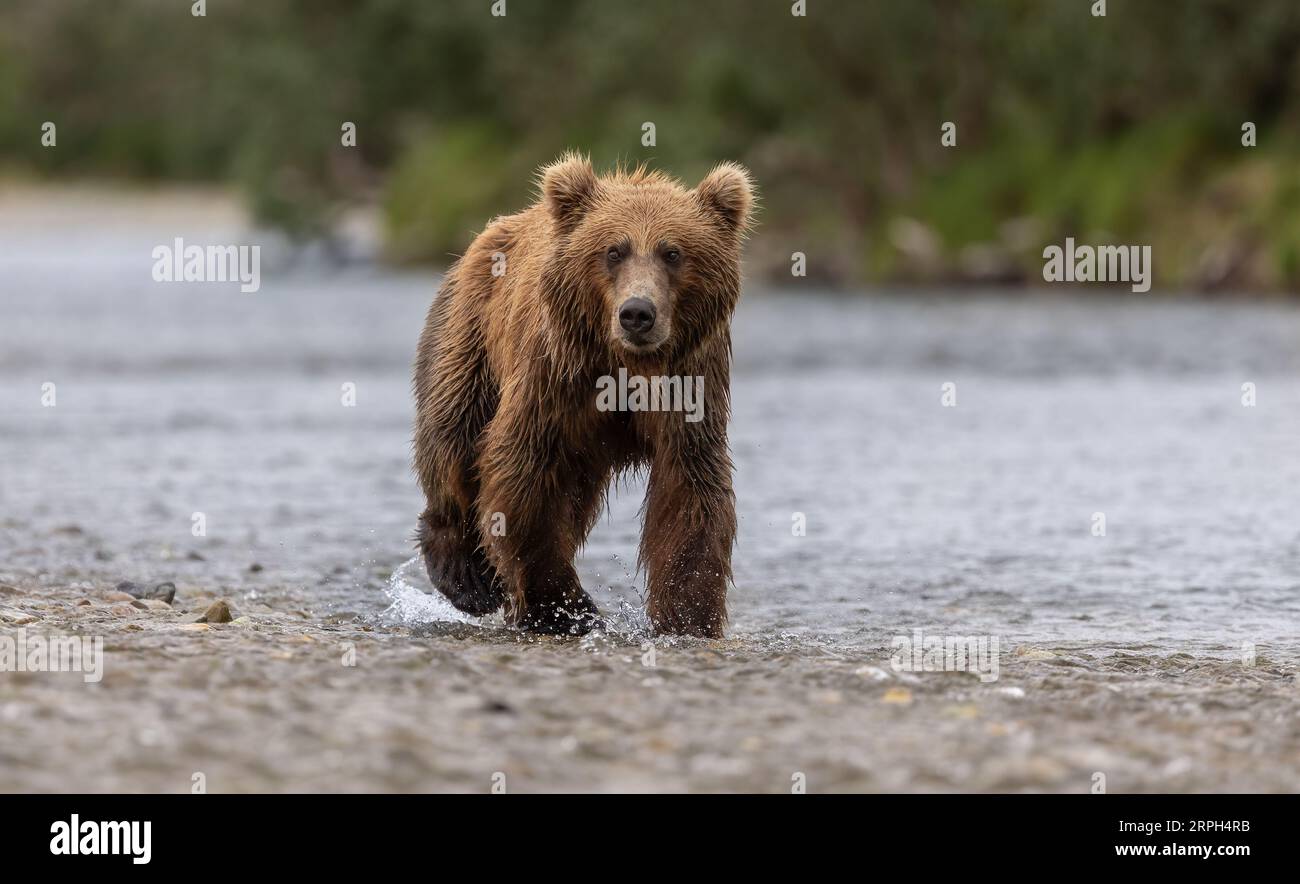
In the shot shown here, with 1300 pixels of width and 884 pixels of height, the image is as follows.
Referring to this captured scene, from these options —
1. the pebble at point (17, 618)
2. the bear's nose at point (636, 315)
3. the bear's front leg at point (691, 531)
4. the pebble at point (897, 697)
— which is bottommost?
the pebble at point (897, 697)

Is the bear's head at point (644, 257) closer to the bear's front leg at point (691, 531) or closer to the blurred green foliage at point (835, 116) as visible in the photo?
the bear's front leg at point (691, 531)

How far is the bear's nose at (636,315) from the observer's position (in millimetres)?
7172

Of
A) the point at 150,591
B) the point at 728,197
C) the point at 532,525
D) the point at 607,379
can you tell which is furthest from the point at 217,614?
the point at 728,197

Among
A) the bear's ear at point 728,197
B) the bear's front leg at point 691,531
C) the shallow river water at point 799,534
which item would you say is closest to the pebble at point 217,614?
the shallow river water at point 799,534

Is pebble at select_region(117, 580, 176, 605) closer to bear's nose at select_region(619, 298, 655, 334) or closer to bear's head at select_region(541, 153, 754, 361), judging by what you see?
bear's head at select_region(541, 153, 754, 361)

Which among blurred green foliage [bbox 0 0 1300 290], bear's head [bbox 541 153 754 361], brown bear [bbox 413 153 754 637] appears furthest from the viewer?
blurred green foliage [bbox 0 0 1300 290]

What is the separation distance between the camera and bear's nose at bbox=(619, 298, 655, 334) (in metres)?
7.17

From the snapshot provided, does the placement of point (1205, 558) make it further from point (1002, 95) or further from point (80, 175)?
point (80, 175)

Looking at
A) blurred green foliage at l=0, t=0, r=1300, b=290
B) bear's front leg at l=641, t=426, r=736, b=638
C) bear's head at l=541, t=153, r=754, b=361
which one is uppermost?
blurred green foliage at l=0, t=0, r=1300, b=290

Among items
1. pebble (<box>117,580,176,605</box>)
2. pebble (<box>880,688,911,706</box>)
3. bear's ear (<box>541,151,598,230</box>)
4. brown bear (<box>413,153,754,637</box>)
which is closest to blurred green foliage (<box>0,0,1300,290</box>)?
pebble (<box>117,580,176,605</box>)

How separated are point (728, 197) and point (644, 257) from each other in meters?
0.63

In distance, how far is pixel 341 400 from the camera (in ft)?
68.9

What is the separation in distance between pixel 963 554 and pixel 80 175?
302 feet
